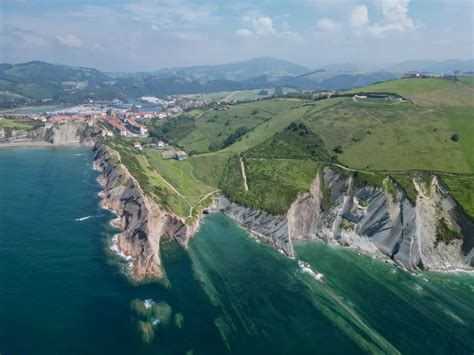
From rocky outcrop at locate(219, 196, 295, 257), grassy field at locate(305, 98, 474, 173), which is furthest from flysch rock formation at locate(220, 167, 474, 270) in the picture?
grassy field at locate(305, 98, 474, 173)

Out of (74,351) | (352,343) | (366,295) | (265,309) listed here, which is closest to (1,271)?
(74,351)

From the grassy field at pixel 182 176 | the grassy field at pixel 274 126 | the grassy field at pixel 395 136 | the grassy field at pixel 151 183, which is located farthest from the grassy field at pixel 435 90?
the grassy field at pixel 151 183

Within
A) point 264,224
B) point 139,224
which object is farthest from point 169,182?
point 264,224

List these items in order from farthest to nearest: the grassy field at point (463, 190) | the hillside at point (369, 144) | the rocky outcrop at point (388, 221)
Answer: the hillside at point (369, 144) < the grassy field at point (463, 190) < the rocky outcrop at point (388, 221)

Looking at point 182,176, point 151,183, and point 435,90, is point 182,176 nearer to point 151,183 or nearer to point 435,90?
point 151,183

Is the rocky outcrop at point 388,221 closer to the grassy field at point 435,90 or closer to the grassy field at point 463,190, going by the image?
the grassy field at point 463,190

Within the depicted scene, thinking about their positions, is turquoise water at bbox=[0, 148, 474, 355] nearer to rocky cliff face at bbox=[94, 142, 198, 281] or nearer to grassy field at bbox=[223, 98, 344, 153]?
rocky cliff face at bbox=[94, 142, 198, 281]
